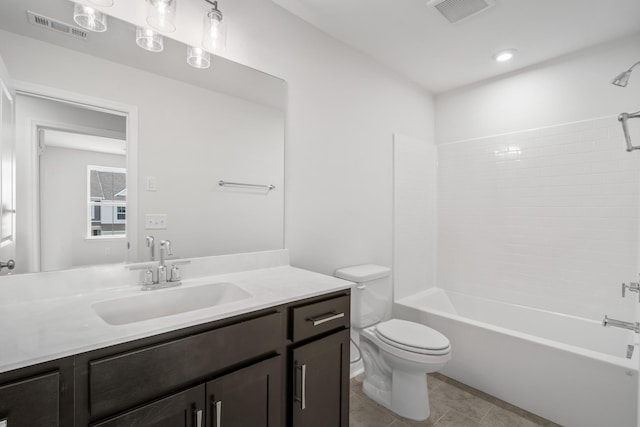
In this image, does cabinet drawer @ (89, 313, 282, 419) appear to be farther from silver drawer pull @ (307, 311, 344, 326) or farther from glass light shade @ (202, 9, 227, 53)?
glass light shade @ (202, 9, 227, 53)

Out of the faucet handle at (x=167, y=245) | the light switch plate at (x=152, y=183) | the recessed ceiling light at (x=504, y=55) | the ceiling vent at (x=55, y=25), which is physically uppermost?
the recessed ceiling light at (x=504, y=55)

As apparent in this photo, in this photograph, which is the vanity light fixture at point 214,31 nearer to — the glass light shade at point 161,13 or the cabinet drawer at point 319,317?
the glass light shade at point 161,13

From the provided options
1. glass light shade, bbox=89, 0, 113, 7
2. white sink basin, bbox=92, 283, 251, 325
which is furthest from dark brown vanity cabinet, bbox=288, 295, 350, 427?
glass light shade, bbox=89, 0, 113, 7

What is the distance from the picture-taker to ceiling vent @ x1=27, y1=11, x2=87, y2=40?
1.16 m

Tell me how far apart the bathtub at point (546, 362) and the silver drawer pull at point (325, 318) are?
1303mm

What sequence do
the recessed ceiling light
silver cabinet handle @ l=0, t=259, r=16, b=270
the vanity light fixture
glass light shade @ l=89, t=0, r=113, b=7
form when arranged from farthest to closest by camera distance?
the recessed ceiling light, the vanity light fixture, glass light shade @ l=89, t=0, r=113, b=7, silver cabinet handle @ l=0, t=259, r=16, b=270

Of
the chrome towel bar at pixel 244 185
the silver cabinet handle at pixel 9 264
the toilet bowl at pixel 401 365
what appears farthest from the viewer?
the toilet bowl at pixel 401 365

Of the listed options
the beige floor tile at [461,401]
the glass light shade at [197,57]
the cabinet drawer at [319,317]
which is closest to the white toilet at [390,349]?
the beige floor tile at [461,401]

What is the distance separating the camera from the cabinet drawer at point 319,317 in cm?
126

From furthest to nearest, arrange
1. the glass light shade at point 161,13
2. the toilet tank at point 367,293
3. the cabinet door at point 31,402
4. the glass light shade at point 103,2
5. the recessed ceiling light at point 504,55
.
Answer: the recessed ceiling light at point 504,55
the toilet tank at point 367,293
the glass light shade at point 161,13
the glass light shade at point 103,2
the cabinet door at point 31,402

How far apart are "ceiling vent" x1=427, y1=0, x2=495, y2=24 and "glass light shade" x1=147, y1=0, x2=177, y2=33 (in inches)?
56.2

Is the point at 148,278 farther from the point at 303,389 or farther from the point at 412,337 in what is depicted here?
the point at 412,337

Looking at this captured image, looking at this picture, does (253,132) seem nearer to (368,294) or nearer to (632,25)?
(368,294)

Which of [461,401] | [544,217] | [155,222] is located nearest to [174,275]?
[155,222]
